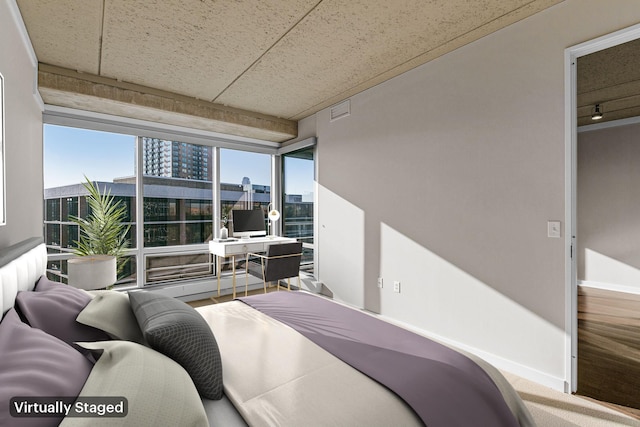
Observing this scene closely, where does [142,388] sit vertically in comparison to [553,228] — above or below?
below

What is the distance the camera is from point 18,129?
2.04m

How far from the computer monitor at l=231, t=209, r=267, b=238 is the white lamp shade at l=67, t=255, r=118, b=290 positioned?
5.74 feet

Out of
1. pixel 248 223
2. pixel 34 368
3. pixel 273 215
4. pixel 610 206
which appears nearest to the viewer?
pixel 34 368

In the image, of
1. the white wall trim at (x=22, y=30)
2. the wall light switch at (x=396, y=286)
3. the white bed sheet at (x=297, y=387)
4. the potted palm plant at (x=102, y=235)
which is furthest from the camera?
the wall light switch at (x=396, y=286)

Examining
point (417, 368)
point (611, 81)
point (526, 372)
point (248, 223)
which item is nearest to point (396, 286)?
point (526, 372)

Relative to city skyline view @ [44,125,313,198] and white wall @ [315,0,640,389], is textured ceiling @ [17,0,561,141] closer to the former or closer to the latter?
white wall @ [315,0,640,389]

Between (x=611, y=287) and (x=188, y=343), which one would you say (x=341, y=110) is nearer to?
(x=188, y=343)

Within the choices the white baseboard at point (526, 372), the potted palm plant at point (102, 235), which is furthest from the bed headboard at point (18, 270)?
the white baseboard at point (526, 372)

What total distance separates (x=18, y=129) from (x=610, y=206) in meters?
7.22

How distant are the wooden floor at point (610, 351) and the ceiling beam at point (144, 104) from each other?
426 cm

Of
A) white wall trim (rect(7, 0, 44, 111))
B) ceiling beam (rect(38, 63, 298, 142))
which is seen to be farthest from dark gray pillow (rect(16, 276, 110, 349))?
ceiling beam (rect(38, 63, 298, 142))

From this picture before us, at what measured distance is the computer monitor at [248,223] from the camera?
14.5 feet

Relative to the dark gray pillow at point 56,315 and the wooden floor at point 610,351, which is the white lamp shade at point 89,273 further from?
the wooden floor at point 610,351

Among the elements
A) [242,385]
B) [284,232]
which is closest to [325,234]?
[284,232]
